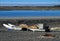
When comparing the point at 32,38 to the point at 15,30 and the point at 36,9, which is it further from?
the point at 36,9

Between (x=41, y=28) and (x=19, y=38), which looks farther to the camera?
(x=41, y=28)

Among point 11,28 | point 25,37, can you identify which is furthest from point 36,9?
point 25,37

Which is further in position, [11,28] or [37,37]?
[11,28]

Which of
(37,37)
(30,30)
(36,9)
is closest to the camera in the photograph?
(37,37)

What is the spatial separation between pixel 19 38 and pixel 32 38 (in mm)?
568

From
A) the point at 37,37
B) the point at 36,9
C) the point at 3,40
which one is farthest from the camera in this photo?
the point at 36,9

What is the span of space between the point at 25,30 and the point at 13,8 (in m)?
35.6

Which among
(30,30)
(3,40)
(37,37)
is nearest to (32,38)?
(37,37)

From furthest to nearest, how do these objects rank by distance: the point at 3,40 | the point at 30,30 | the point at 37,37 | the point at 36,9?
the point at 36,9 → the point at 30,30 → the point at 37,37 → the point at 3,40

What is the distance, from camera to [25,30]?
1717 cm

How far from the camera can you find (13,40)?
43.7 feet

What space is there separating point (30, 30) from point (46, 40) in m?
3.86

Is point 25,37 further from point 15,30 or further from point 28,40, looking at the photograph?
point 15,30

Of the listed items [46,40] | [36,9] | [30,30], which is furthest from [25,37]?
[36,9]
